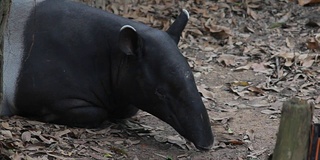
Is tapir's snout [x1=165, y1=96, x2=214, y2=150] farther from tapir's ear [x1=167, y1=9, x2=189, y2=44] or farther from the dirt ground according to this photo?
tapir's ear [x1=167, y1=9, x2=189, y2=44]

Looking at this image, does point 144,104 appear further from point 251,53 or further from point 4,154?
point 251,53

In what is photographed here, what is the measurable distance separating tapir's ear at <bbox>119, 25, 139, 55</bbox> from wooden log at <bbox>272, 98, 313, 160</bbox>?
2.42 meters

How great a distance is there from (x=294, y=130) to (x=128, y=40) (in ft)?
8.37

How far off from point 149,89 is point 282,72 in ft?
7.58

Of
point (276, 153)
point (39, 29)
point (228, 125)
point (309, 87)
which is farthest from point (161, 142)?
point (276, 153)

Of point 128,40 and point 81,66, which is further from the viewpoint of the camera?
point 81,66

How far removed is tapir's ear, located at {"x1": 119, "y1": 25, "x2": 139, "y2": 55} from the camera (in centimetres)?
582

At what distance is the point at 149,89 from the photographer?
5.97 meters

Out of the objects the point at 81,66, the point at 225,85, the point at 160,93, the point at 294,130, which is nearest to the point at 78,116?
the point at 81,66

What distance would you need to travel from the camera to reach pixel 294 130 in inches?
140

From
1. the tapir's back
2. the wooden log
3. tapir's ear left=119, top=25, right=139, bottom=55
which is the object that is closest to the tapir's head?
tapir's ear left=119, top=25, right=139, bottom=55

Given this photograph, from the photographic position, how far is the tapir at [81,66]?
5973mm

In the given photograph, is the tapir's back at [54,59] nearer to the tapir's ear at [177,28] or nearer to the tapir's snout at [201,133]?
the tapir's ear at [177,28]

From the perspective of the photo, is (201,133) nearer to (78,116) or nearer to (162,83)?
(162,83)
